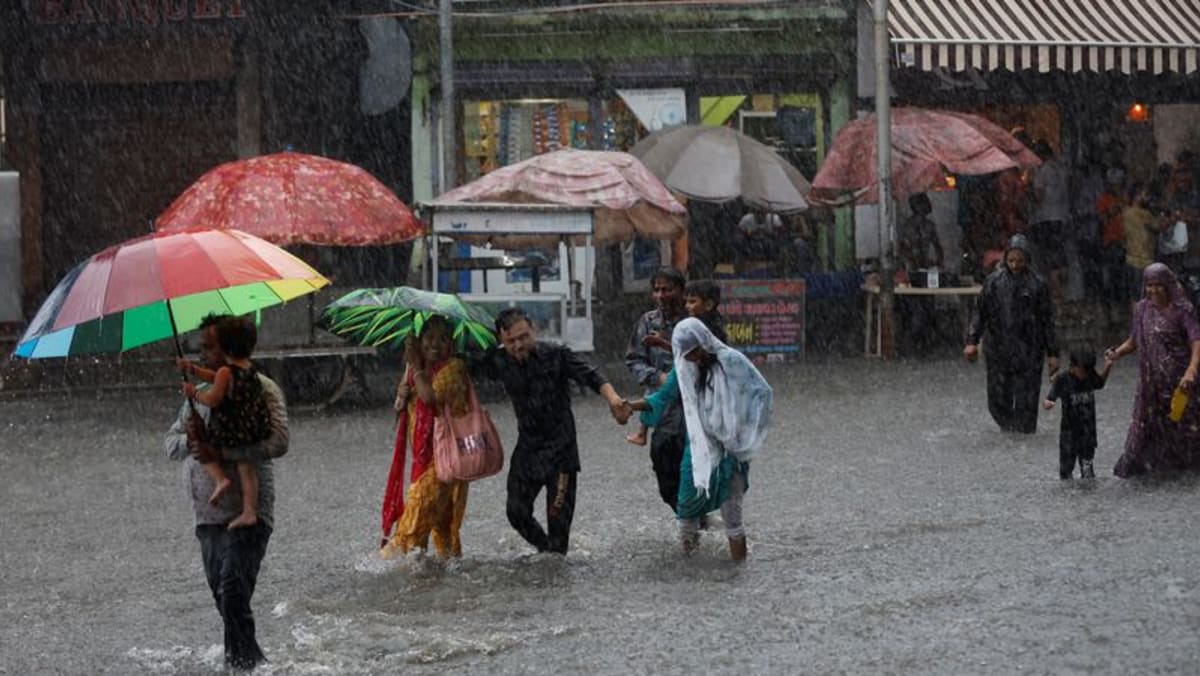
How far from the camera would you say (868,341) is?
21953 mm

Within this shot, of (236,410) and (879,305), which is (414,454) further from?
(879,305)

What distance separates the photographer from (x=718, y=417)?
9.45 m

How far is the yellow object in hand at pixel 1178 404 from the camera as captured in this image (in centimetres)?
1177

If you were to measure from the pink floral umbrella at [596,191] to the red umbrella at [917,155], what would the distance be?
3071mm

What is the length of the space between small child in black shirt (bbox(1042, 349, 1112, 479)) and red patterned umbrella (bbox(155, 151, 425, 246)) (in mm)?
6812

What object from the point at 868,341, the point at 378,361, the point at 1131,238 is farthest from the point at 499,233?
the point at 1131,238

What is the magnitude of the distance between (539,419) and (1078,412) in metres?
3.81

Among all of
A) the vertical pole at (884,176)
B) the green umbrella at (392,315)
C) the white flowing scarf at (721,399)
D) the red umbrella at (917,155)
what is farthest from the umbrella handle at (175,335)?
the red umbrella at (917,155)

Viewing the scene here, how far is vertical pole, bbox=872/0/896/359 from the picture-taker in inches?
843

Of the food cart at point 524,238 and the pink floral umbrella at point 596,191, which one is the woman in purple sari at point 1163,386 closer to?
the food cart at point 524,238

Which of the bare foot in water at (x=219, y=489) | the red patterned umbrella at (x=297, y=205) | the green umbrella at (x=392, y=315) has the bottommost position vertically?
the bare foot in water at (x=219, y=489)

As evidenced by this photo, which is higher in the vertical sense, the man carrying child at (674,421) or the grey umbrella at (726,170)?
the grey umbrella at (726,170)

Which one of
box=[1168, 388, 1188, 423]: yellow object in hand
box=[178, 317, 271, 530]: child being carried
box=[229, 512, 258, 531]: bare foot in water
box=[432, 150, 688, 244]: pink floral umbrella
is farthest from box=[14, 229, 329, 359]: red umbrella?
box=[432, 150, 688, 244]: pink floral umbrella

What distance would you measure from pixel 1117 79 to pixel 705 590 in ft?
61.5
